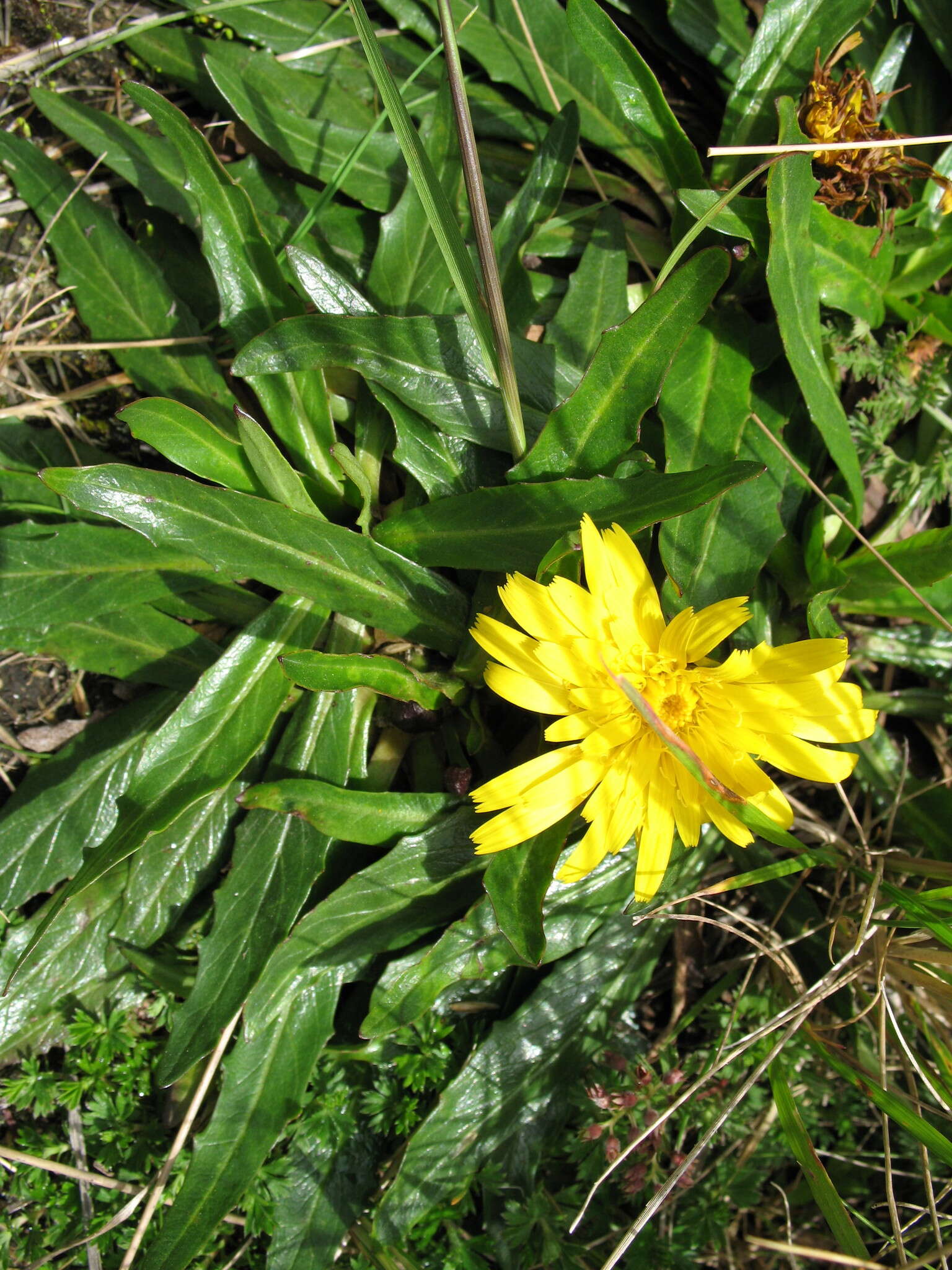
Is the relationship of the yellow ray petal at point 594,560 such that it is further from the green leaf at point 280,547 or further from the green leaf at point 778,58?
the green leaf at point 778,58

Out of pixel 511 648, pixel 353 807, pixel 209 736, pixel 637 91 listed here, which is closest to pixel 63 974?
pixel 209 736

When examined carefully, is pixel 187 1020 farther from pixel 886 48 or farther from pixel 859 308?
pixel 886 48

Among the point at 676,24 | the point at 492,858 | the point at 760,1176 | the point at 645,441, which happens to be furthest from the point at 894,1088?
the point at 676,24

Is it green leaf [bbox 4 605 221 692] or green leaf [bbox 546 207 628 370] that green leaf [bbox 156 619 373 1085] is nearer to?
green leaf [bbox 4 605 221 692]

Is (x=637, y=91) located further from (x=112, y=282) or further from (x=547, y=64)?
(x=112, y=282)

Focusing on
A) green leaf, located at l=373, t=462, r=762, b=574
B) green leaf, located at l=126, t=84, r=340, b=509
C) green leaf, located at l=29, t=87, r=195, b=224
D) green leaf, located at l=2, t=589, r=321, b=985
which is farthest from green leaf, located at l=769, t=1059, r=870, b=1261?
green leaf, located at l=29, t=87, r=195, b=224

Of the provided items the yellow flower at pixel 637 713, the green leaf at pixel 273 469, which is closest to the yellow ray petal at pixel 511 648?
the yellow flower at pixel 637 713
